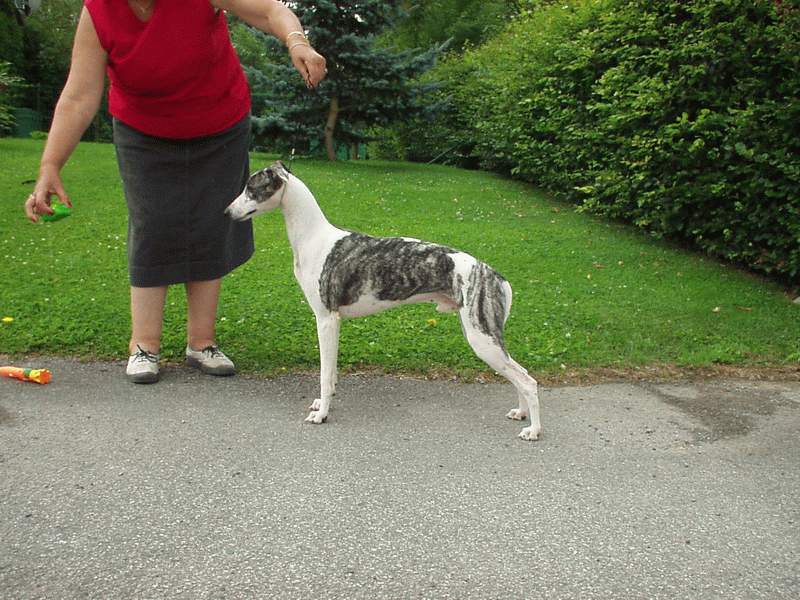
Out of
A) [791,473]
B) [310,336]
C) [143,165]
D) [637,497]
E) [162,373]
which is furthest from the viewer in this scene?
[310,336]

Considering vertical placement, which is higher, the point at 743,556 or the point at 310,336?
the point at 743,556

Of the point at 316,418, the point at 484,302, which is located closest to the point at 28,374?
→ the point at 316,418

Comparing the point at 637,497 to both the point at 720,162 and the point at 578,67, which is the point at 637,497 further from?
the point at 578,67

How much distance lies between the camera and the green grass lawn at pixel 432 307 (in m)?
5.04

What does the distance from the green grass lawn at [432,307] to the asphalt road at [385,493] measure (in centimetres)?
61

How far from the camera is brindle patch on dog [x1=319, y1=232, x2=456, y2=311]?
3.75 m

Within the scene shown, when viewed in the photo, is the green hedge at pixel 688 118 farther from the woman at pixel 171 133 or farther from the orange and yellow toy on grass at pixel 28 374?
the orange and yellow toy on grass at pixel 28 374

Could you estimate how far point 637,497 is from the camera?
309cm

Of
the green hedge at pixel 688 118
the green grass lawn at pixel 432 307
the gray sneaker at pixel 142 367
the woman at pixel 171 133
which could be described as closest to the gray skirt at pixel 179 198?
the woman at pixel 171 133

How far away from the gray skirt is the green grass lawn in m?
0.82

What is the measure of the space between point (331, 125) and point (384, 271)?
570 inches

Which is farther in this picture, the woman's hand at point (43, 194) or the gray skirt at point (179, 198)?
the gray skirt at point (179, 198)

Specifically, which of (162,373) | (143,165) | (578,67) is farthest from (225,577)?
(578,67)

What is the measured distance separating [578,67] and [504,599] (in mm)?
9732
